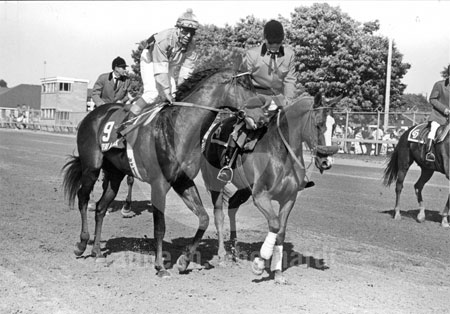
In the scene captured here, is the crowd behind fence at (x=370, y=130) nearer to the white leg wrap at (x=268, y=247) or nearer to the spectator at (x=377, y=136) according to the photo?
the spectator at (x=377, y=136)

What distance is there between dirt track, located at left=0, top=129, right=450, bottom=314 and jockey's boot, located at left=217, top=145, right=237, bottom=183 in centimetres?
123

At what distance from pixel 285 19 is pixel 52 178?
29842mm

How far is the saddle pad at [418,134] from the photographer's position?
41.2 ft

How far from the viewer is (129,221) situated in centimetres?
1105

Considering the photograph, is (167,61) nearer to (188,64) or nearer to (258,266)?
(188,64)

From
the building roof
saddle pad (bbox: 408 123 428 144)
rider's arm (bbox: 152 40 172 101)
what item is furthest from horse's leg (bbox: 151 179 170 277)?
the building roof

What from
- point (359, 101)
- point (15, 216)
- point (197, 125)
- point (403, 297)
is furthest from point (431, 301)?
point (359, 101)

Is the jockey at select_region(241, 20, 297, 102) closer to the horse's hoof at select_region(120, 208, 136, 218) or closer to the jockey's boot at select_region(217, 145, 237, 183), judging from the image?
the jockey's boot at select_region(217, 145, 237, 183)

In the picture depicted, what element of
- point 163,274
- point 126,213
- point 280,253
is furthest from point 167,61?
point 126,213

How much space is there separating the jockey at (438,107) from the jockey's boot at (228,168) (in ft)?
19.7

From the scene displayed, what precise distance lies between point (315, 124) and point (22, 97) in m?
97.5

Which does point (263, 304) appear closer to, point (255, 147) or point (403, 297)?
point (403, 297)

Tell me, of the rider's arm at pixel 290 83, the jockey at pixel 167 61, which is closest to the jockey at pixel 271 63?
the rider's arm at pixel 290 83

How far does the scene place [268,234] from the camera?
22.7 feet
